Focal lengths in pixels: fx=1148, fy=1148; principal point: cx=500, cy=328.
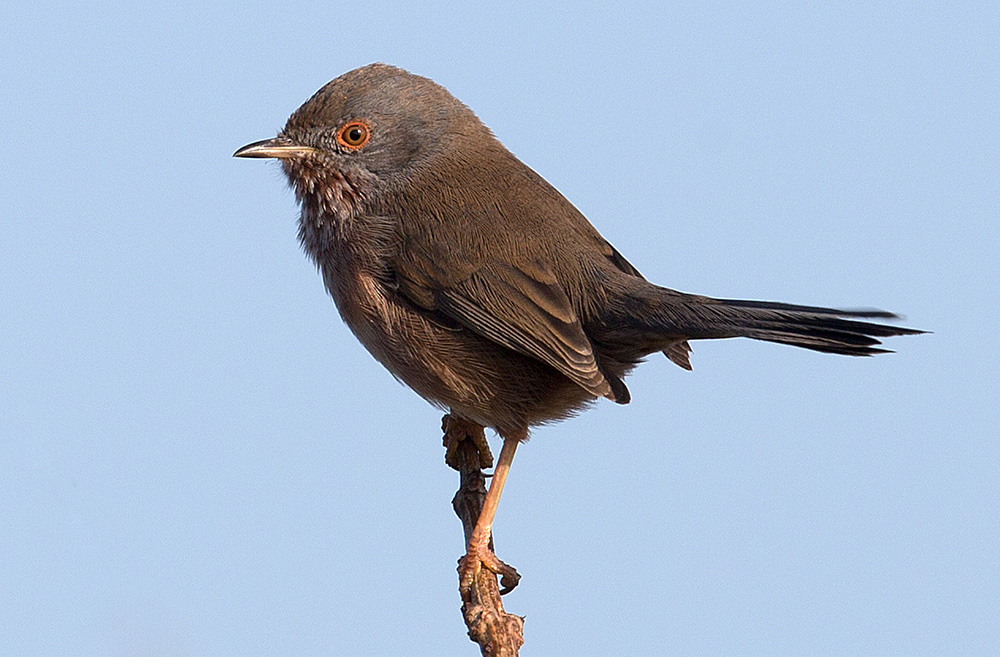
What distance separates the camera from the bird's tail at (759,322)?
486cm

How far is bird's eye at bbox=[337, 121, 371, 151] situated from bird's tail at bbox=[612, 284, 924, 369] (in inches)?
61.3

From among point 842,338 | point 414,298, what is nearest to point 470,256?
point 414,298

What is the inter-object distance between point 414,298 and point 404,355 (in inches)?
11.9

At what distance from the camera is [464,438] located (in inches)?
251

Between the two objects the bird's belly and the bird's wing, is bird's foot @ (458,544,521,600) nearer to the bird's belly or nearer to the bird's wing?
the bird's belly

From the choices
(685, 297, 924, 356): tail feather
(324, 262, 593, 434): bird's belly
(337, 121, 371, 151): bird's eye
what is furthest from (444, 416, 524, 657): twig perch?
(337, 121, 371, 151): bird's eye

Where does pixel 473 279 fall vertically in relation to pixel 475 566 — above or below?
above

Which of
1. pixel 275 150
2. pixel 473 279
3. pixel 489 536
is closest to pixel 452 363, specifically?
pixel 473 279

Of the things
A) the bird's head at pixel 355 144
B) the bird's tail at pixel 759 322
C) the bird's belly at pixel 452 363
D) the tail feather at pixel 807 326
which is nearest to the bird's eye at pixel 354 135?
the bird's head at pixel 355 144

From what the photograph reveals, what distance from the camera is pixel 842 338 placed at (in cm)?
490

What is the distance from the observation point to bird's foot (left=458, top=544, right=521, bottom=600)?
559 cm

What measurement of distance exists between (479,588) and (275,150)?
2.37 m

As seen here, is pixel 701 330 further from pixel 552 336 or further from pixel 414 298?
pixel 414 298

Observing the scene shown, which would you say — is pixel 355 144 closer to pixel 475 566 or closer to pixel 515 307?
pixel 515 307
